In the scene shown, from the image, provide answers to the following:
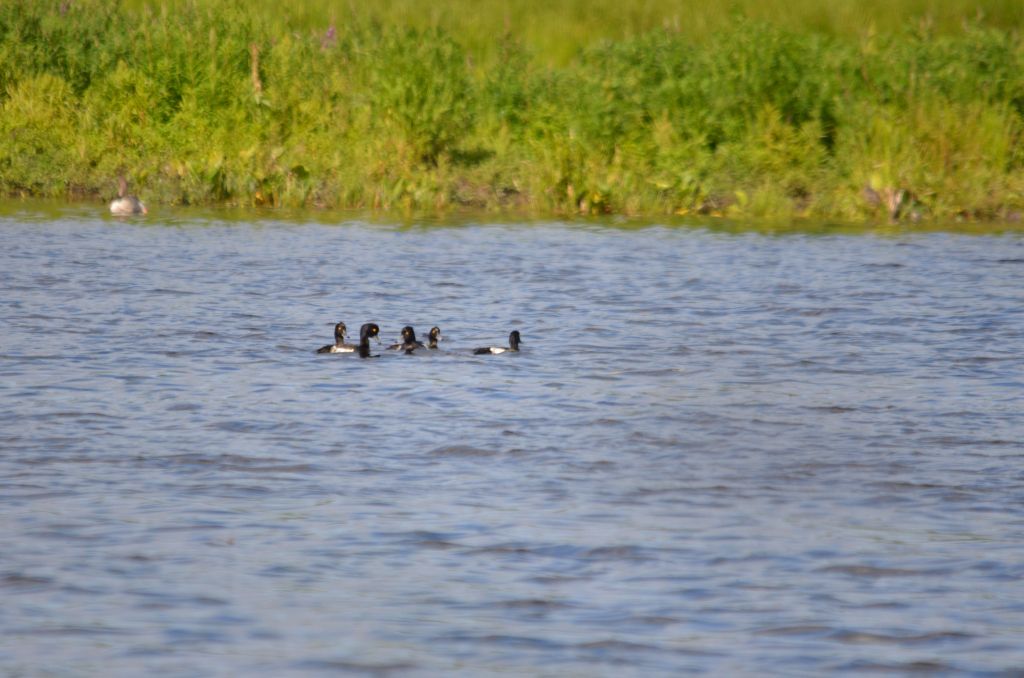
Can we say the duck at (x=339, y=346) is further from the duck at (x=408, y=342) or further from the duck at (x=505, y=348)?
the duck at (x=505, y=348)

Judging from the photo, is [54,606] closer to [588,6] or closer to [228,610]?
[228,610]

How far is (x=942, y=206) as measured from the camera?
19.5 meters

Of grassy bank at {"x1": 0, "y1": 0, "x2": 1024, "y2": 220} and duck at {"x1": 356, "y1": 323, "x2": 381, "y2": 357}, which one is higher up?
grassy bank at {"x1": 0, "y1": 0, "x2": 1024, "y2": 220}

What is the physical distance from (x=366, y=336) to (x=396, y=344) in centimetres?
27

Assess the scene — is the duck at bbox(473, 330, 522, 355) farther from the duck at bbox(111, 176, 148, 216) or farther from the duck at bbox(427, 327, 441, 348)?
the duck at bbox(111, 176, 148, 216)

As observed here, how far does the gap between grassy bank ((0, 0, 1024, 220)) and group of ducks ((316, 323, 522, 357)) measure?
899 centimetres

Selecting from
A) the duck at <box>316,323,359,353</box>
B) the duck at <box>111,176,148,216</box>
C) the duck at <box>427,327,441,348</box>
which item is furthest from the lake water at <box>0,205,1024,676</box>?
the duck at <box>111,176,148,216</box>

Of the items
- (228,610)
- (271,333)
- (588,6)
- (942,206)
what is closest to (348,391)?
(271,333)

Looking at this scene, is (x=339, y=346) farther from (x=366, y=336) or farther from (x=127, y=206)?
(x=127, y=206)

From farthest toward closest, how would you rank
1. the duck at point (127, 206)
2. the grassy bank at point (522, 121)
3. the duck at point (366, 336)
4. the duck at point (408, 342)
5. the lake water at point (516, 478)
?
the grassy bank at point (522, 121)
the duck at point (127, 206)
the duck at point (408, 342)
the duck at point (366, 336)
the lake water at point (516, 478)

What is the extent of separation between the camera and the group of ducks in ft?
36.5

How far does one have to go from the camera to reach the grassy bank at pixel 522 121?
65.5 ft

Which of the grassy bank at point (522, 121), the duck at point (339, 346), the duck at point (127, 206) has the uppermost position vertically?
the grassy bank at point (522, 121)

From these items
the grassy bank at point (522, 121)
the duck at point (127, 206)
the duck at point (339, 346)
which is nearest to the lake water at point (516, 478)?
the duck at point (339, 346)
